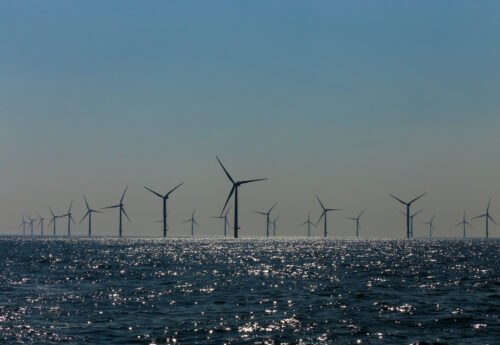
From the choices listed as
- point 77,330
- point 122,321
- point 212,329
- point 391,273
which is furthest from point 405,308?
point 391,273

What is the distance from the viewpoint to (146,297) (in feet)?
172

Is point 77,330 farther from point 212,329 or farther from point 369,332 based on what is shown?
point 369,332

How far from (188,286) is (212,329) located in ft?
82.6

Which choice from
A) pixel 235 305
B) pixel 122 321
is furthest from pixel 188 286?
pixel 122 321

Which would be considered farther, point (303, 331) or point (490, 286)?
point (490, 286)

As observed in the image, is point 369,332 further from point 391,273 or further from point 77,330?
point 391,273

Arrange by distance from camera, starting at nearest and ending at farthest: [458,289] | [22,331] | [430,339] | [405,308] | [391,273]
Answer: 1. [430,339]
2. [22,331]
3. [405,308]
4. [458,289]
5. [391,273]

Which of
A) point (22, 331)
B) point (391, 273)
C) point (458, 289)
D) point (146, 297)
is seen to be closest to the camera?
point (22, 331)

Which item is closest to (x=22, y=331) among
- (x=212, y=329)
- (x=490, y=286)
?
(x=212, y=329)

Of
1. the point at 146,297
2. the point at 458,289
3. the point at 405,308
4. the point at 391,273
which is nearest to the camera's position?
the point at 405,308

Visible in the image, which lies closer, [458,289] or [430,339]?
[430,339]

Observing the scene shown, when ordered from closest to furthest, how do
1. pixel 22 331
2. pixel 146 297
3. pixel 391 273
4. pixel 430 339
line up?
pixel 430 339 < pixel 22 331 < pixel 146 297 < pixel 391 273

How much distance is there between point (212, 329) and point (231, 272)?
43817mm

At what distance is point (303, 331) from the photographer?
120 feet
